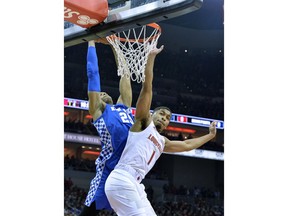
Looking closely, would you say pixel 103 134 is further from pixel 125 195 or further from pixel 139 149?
pixel 125 195

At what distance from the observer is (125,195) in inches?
172

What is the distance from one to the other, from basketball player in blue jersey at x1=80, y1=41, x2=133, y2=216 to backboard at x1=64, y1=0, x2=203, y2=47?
17cm

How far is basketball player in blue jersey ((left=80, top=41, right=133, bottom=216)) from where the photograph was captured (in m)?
4.68

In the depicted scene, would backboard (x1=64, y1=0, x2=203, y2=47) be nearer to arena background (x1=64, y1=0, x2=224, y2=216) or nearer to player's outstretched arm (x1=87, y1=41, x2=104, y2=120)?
player's outstretched arm (x1=87, y1=41, x2=104, y2=120)

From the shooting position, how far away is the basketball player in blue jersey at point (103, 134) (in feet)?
15.3

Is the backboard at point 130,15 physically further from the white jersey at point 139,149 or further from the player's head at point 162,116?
the white jersey at point 139,149

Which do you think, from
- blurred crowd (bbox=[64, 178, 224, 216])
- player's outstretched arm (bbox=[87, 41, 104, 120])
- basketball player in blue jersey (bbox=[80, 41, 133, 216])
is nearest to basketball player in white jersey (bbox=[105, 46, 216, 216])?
basketball player in blue jersey (bbox=[80, 41, 133, 216])

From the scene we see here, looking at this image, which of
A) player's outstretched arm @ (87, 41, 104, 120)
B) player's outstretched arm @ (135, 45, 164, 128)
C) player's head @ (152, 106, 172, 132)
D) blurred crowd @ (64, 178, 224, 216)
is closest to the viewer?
player's outstretched arm @ (135, 45, 164, 128)

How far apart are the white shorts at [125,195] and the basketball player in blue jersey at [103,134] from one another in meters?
0.28

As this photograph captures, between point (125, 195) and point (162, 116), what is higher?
point (162, 116)

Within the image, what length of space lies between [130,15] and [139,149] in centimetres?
112

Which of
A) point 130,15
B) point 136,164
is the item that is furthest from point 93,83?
point 136,164

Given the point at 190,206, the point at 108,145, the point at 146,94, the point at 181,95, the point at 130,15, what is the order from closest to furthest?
the point at 146,94
the point at 130,15
the point at 108,145
the point at 190,206
the point at 181,95

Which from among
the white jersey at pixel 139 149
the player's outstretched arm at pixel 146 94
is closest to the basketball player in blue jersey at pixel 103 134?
the white jersey at pixel 139 149
